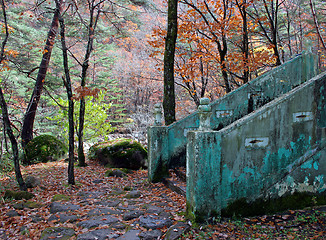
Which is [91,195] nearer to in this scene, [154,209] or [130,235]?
[154,209]

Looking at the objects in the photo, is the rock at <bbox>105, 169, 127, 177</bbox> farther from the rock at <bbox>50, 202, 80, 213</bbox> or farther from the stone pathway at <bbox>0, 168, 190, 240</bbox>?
the rock at <bbox>50, 202, 80, 213</bbox>

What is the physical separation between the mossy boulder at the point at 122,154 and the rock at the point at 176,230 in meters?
5.17

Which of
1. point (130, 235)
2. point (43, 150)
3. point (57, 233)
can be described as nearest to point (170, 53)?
point (130, 235)

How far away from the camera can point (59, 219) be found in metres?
4.17

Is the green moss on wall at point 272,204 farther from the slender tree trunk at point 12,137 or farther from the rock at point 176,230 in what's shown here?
the slender tree trunk at point 12,137

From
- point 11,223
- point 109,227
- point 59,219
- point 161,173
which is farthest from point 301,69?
point 11,223

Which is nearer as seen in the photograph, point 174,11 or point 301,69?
point 301,69

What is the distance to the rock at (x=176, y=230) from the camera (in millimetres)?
3359

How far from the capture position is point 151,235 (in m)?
3.49

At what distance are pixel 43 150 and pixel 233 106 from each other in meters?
8.63

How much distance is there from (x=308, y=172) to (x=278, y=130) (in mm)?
958

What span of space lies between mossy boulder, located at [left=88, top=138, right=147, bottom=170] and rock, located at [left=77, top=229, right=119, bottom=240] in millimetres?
5157

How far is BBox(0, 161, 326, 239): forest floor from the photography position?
138 inches

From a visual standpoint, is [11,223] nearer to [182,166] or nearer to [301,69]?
[182,166]
